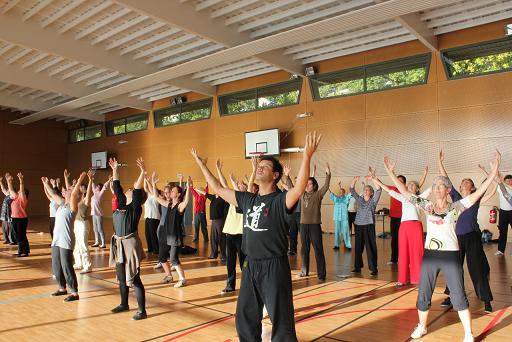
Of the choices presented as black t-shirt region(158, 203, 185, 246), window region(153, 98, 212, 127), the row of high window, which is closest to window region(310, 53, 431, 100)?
the row of high window

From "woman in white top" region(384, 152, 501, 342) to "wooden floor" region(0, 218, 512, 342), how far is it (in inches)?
20.2

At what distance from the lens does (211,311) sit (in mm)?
5004

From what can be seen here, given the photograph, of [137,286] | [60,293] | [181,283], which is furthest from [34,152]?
[137,286]

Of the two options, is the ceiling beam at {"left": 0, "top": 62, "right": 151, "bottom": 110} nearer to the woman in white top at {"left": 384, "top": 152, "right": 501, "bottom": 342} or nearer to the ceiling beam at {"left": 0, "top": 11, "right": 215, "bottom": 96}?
the ceiling beam at {"left": 0, "top": 11, "right": 215, "bottom": 96}

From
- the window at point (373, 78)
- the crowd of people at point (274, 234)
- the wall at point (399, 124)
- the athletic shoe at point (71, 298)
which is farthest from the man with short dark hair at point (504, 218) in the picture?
the athletic shoe at point (71, 298)

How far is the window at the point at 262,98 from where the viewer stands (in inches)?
584

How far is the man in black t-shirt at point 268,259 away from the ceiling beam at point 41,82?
14.8m

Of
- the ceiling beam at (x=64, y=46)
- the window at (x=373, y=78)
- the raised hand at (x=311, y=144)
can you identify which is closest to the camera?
the raised hand at (x=311, y=144)

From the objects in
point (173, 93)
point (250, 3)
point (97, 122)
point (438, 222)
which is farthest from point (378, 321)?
point (97, 122)

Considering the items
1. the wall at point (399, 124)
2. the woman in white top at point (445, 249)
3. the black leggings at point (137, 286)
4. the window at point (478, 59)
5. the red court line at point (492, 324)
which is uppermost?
the window at point (478, 59)

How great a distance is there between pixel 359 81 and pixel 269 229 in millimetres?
11402

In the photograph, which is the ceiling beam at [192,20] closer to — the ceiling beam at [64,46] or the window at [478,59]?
the ceiling beam at [64,46]

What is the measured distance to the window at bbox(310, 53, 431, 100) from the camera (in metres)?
12.1

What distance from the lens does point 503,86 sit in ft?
35.4
